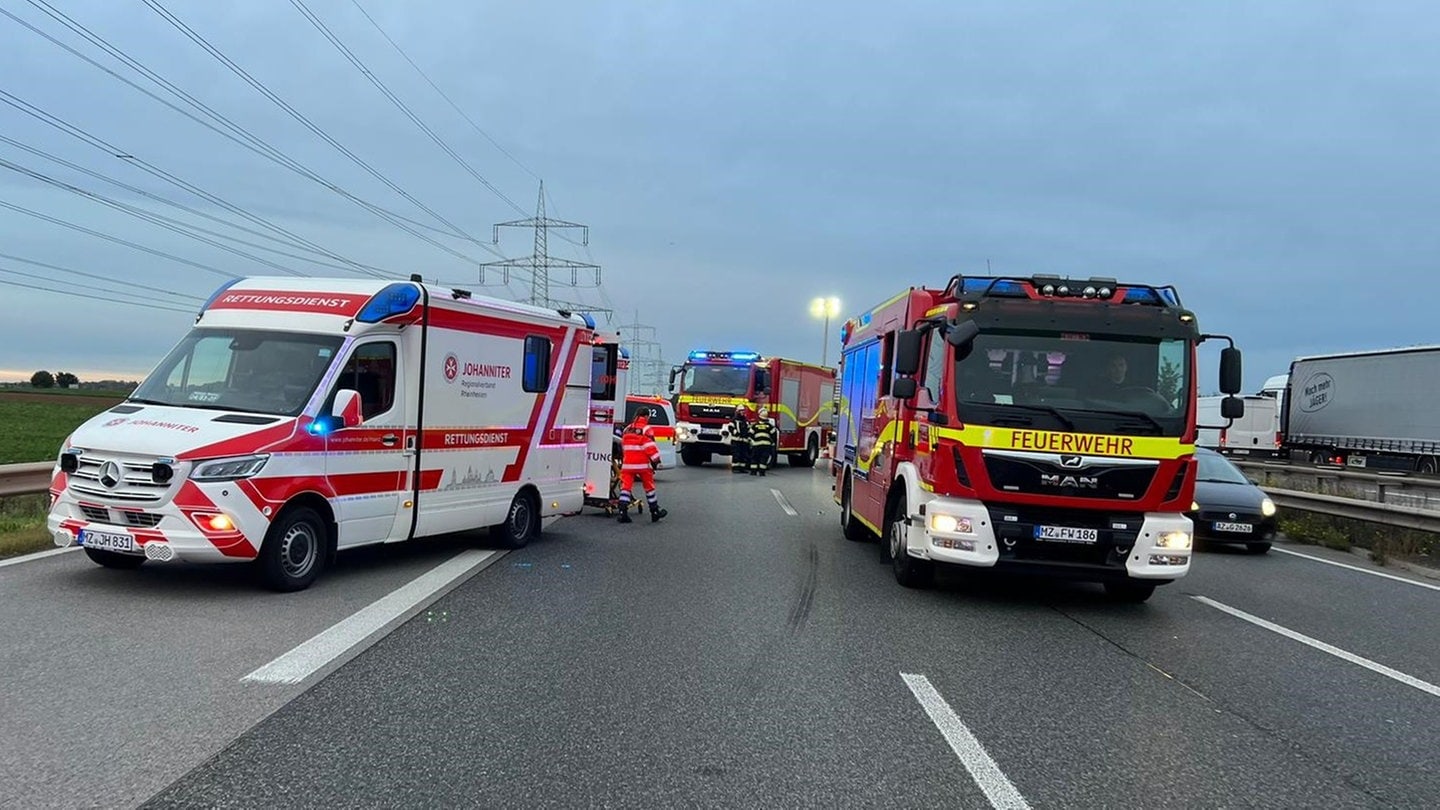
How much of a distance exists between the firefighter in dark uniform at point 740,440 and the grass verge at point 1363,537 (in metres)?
13.0

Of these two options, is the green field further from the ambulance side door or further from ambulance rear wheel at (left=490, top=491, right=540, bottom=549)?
the ambulance side door

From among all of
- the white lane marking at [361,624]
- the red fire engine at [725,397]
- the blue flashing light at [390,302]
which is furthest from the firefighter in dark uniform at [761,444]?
the blue flashing light at [390,302]

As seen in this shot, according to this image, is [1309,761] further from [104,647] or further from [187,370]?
[187,370]

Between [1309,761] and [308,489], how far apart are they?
7003 millimetres

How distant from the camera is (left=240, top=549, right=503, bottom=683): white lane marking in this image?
5555 millimetres

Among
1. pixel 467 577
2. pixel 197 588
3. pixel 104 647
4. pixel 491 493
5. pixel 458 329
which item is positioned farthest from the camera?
pixel 491 493

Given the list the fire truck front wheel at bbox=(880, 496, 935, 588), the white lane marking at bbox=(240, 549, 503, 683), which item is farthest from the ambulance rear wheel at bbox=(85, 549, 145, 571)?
the fire truck front wheel at bbox=(880, 496, 935, 588)

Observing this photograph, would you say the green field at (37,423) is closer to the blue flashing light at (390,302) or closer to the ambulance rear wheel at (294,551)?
the blue flashing light at (390,302)

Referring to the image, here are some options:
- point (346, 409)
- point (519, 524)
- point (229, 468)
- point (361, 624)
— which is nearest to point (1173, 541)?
point (361, 624)

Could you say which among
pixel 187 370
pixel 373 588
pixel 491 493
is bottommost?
pixel 373 588

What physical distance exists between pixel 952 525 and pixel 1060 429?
1.17 meters

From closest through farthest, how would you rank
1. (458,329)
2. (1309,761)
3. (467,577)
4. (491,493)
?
(1309,761)
(467,577)
(458,329)
(491,493)

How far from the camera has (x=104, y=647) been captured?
587cm

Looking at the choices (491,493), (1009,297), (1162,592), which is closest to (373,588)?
(491,493)
